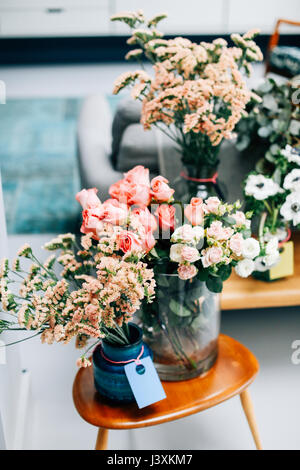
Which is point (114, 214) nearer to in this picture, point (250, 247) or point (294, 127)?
point (250, 247)

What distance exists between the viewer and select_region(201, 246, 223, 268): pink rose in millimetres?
976

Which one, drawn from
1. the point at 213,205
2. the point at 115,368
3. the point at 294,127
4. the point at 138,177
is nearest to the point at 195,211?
the point at 213,205

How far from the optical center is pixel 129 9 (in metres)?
5.35

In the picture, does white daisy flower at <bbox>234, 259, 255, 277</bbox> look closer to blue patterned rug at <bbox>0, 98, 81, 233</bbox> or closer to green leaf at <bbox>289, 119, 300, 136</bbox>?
green leaf at <bbox>289, 119, 300, 136</bbox>

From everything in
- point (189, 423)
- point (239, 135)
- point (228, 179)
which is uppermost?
point (239, 135)

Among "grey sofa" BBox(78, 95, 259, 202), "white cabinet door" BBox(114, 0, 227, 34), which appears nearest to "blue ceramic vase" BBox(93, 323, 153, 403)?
"grey sofa" BBox(78, 95, 259, 202)

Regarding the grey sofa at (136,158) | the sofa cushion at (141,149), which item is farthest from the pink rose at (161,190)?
the sofa cushion at (141,149)

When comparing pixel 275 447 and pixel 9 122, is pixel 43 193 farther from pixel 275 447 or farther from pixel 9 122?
pixel 275 447

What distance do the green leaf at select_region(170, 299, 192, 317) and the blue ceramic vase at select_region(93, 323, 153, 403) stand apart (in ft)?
0.32

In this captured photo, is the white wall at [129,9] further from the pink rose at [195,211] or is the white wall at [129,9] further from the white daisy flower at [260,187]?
the pink rose at [195,211]

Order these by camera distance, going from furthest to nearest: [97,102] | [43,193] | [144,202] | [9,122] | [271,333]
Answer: [9,122]
[43,193]
[97,102]
[271,333]
[144,202]

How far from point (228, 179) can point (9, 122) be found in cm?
265
